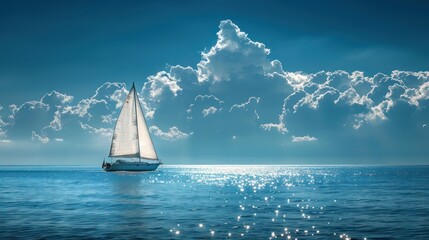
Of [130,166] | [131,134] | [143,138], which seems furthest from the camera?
[130,166]

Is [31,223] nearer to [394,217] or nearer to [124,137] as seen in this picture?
[394,217]

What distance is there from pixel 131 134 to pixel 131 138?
138cm

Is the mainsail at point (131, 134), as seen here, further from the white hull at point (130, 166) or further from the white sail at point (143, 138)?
the white hull at point (130, 166)

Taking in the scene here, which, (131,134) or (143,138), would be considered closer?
(131,134)

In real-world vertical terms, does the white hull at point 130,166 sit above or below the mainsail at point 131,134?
below

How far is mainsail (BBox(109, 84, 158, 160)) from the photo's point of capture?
145 m

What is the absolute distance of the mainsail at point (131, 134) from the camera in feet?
476

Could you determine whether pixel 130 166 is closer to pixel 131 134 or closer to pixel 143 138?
A: pixel 143 138

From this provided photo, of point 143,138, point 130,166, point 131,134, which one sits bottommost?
point 130,166

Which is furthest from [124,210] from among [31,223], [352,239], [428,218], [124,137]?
[124,137]

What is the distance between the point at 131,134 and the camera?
486ft

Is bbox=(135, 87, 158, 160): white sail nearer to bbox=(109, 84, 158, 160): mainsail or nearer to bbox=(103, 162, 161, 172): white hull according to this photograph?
bbox=(109, 84, 158, 160): mainsail

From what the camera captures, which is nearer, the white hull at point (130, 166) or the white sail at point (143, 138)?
the white sail at point (143, 138)

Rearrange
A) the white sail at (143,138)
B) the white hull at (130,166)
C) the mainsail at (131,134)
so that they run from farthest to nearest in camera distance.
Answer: the white hull at (130,166) → the white sail at (143,138) → the mainsail at (131,134)
